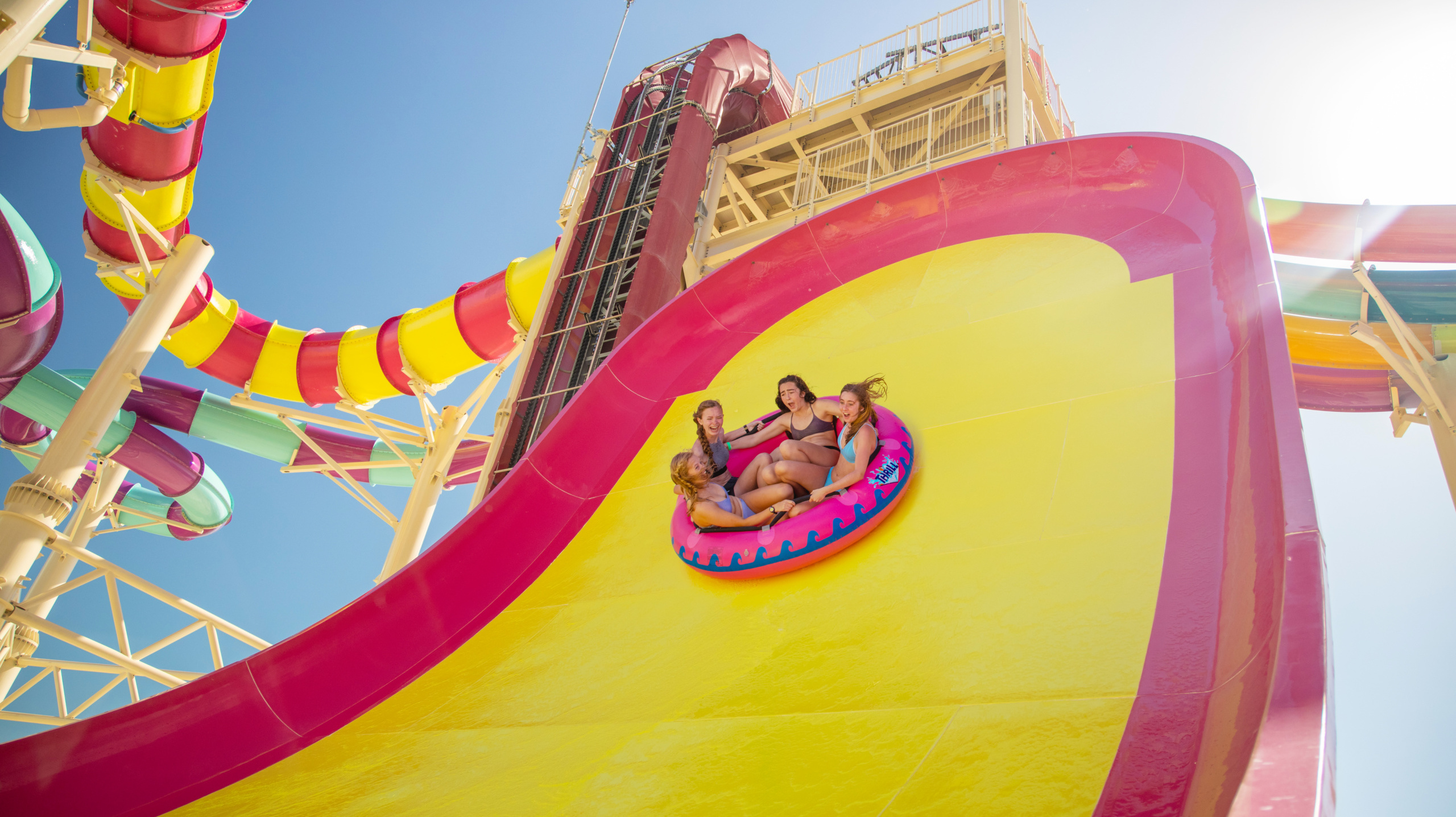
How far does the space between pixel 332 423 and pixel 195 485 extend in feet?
10.4

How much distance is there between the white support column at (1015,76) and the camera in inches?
288

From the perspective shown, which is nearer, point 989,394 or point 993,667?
point 993,667

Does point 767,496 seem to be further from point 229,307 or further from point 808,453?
point 229,307

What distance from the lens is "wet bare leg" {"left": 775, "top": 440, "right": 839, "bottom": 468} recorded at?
11.8ft

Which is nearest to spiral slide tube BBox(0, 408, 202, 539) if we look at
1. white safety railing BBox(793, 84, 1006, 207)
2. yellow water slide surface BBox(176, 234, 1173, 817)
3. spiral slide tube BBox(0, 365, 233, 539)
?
spiral slide tube BBox(0, 365, 233, 539)

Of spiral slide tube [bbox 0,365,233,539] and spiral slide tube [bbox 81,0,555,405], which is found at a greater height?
spiral slide tube [bbox 81,0,555,405]

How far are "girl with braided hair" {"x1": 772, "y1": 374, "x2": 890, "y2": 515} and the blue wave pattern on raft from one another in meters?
0.09

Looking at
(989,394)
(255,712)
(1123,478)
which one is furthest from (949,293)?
(255,712)

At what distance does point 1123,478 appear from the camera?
2857 mm

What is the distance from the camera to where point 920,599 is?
9.31ft

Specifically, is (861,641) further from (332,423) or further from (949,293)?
(332,423)

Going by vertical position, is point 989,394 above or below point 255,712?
above

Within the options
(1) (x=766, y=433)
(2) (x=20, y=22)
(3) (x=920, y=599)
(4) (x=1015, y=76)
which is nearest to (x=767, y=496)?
(1) (x=766, y=433)

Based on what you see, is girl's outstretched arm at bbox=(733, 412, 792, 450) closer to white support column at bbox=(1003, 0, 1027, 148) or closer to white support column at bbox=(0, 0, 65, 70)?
white support column at bbox=(0, 0, 65, 70)
